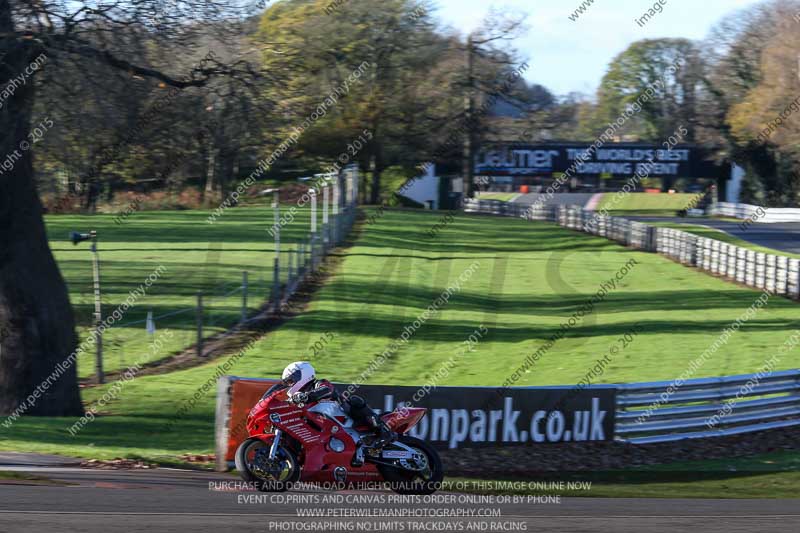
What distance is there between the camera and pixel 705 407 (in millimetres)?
14383

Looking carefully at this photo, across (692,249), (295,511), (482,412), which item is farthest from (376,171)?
(295,511)

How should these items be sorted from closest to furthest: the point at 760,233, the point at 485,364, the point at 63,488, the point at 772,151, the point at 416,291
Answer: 1. the point at 63,488
2. the point at 485,364
3. the point at 416,291
4. the point at 760,233
5. the point at 772,151

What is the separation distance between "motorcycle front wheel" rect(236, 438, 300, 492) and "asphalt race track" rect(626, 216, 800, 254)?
120 ft

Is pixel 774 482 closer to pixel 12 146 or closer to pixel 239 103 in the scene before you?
pixel 239 103

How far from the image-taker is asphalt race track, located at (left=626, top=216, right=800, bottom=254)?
146 feet

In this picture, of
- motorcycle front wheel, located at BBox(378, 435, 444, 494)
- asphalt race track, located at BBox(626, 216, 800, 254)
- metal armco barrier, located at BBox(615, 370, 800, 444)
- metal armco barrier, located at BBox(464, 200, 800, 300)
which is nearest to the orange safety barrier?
motorcycle front wheel, located at BBox(378, 435, 444, 494)

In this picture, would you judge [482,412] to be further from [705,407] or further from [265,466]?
[705,407]

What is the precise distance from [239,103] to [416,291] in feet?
58.2

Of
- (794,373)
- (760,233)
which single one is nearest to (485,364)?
(794,373)

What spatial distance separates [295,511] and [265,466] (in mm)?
950

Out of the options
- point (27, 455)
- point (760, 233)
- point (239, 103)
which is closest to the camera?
point (27, 455)

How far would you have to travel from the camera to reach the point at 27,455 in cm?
1155

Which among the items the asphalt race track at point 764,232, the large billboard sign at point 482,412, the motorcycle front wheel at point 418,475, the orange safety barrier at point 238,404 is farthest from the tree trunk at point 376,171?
the motorcycle front wheel at point 418,475

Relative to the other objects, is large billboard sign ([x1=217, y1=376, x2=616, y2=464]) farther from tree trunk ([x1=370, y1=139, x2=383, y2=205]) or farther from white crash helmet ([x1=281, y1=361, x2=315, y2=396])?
tree trunk ([x1=370, y1=139, x2=383, y2=205])
